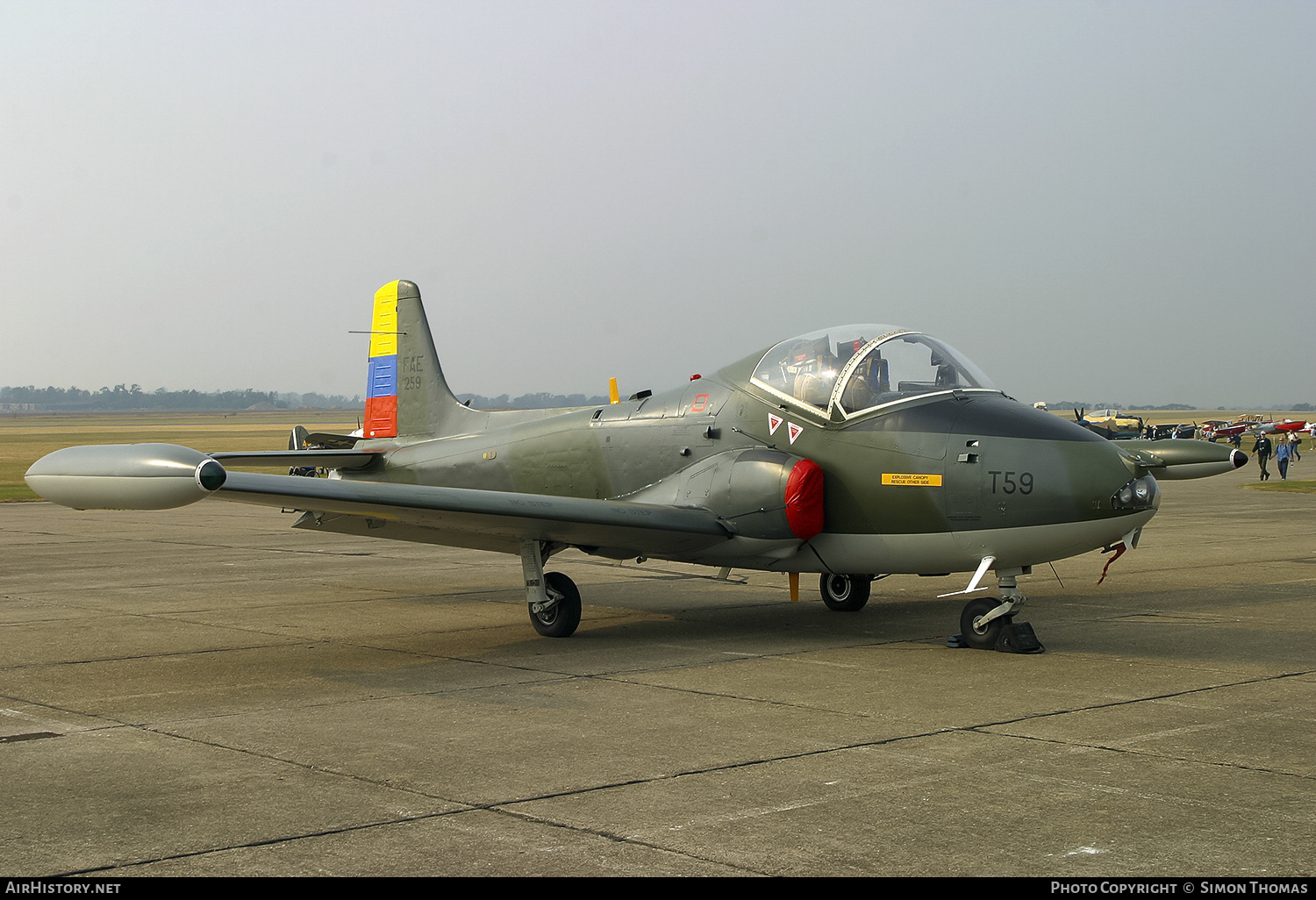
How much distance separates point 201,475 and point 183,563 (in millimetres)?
10861

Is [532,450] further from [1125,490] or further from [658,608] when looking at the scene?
[1125,490]

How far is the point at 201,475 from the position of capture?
7.26m

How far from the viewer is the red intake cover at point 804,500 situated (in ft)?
31.7

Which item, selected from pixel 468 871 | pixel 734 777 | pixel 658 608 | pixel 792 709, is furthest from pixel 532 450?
pixel 468 871

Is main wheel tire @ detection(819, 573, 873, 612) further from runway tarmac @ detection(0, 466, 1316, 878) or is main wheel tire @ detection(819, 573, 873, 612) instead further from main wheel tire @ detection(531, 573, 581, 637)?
main wheel tire @ detection(531, 573, 581, 637)

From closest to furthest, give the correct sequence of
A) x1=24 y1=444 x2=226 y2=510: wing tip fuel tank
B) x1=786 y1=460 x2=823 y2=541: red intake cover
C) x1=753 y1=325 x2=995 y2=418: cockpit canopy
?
1. x1=24 y1=444 x2=226 y2=510: wing tip fuel tank
2. x1=786 y1=460 x2=823 y2=541: red intake cover
3. x1=753 y1=325 x2=995 y2=418: cockpit canopy

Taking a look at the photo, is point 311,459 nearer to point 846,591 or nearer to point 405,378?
point 405,378

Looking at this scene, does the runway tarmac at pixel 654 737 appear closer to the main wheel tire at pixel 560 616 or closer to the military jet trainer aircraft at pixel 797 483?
the main wheel tire at pixel 560 616

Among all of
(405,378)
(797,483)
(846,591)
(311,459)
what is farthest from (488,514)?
(405,378)

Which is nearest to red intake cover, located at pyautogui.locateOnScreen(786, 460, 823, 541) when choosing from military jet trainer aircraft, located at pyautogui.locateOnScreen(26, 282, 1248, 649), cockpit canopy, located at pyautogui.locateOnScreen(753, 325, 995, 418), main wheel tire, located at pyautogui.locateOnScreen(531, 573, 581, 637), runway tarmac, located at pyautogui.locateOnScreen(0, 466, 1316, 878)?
military jet trainer aircraft, located at pyautogui.locateOnScreen(26, 282, 1248, 649)

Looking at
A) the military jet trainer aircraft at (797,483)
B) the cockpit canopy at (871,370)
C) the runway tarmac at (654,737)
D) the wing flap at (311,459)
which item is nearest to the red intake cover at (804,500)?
the military jet trainer aircraft at (797,483)

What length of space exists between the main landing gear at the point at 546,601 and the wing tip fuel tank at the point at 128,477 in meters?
3.43

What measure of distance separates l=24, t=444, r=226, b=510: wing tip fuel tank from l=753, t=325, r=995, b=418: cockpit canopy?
16.5 ft

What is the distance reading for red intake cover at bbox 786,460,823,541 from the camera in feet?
31.7
